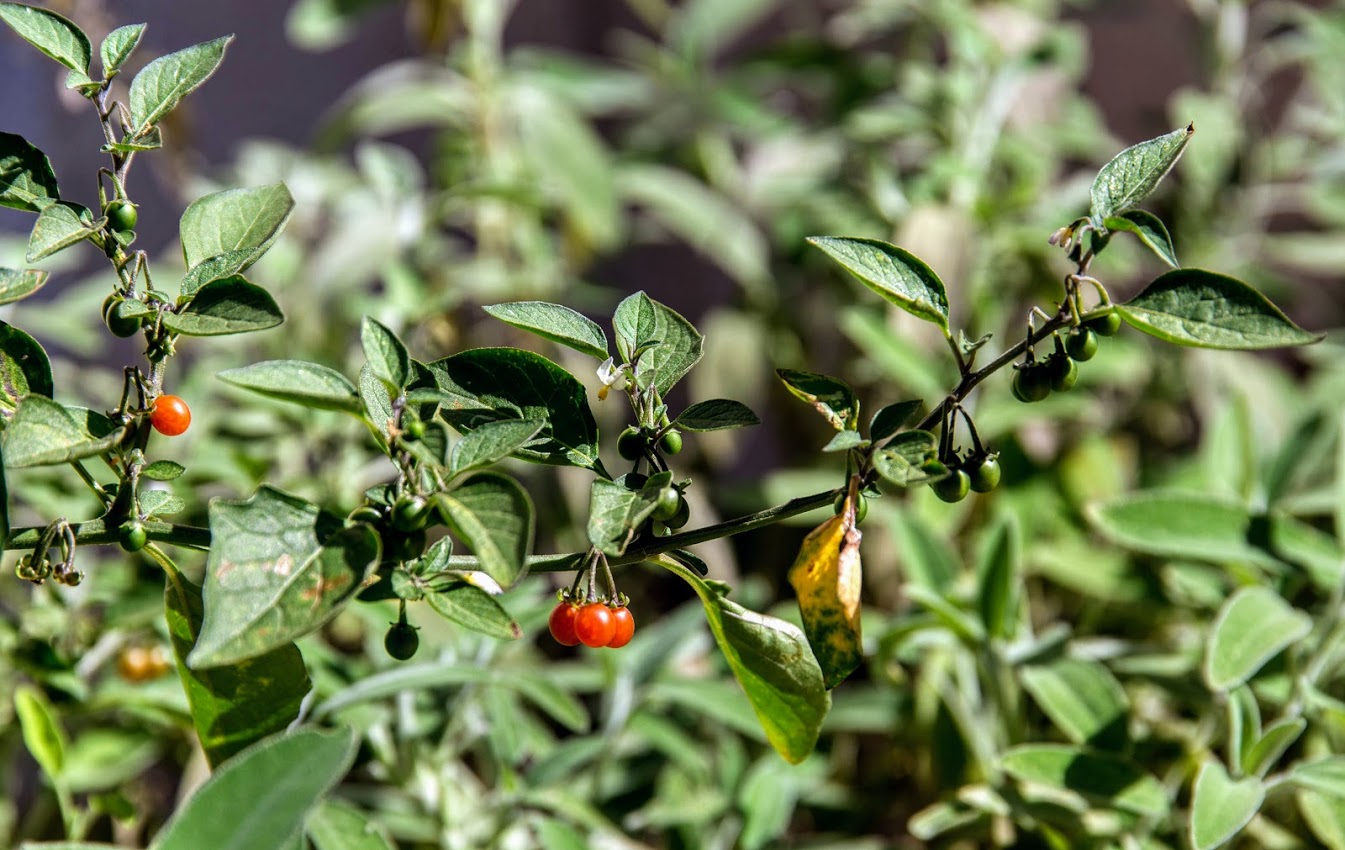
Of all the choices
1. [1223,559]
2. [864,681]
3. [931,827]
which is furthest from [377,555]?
[864,681]

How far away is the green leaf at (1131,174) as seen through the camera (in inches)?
15.6

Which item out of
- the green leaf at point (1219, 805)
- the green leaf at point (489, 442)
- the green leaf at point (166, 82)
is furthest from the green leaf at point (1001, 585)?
the green leaf at point (166, 82)

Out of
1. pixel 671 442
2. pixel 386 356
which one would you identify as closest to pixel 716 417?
pixel 671 442

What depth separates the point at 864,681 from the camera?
4.10ft

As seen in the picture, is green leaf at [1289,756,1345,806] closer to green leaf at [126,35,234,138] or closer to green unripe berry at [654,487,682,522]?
green unripe berry at [654,487,682,522]

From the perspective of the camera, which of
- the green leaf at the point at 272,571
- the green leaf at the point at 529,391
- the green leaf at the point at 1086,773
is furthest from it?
the green leaf at the point at 1086,773

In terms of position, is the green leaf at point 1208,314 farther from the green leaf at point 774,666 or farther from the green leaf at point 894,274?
the green leaf at point 774,666

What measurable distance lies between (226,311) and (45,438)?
7cm

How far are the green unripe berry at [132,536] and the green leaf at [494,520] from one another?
11cm

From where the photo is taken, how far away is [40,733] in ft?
2.15

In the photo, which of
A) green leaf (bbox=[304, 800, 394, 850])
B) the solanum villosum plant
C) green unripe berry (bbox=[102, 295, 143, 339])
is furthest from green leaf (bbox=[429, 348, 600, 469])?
green leaf (bbox=[304, 800, 394, 850])

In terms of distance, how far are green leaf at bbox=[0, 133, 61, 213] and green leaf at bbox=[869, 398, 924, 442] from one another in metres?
0.30

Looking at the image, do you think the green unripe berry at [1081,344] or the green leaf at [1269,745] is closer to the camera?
the green unripe berry at [1081,344]

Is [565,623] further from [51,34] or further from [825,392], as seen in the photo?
[51,34]
